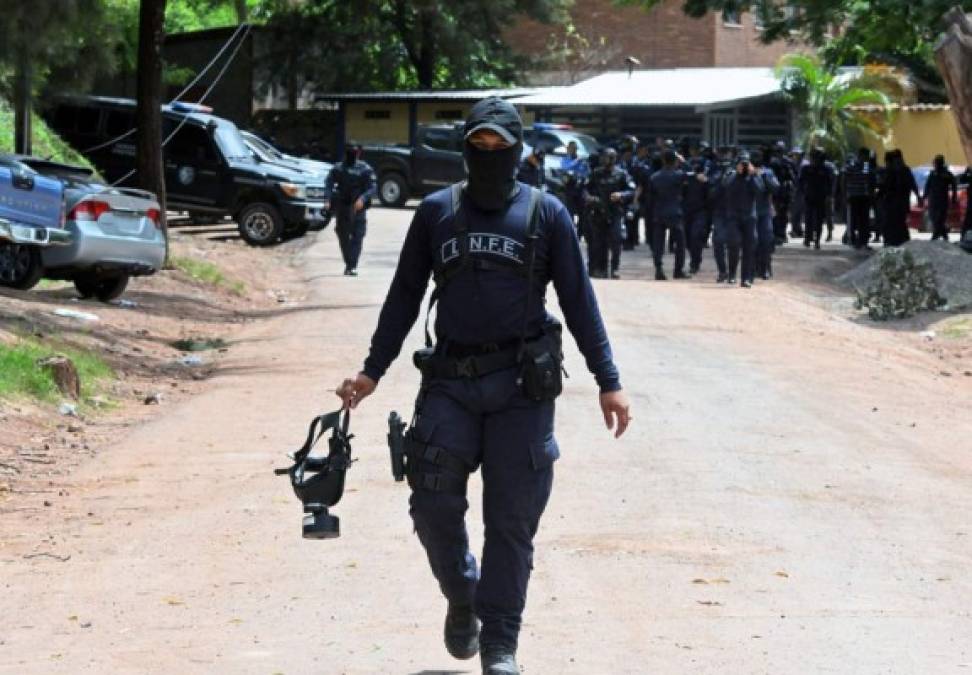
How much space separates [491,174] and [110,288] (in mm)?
14339

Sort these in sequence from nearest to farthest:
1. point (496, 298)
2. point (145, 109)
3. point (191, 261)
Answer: point (496, 298) → point (145, 109) → point (191, 261)

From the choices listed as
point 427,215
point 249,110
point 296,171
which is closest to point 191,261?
point 296,171

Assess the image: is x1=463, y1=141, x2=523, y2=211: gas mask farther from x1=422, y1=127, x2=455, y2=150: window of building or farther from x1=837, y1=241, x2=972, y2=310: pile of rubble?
x1=422, y1=127, x2=455, y2=150: window of building

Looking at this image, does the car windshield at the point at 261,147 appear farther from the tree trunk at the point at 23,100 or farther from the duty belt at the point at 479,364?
the duty belt at the point at 479,364

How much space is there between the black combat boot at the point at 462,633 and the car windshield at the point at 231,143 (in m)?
24.1

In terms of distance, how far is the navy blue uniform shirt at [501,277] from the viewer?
18.0ft

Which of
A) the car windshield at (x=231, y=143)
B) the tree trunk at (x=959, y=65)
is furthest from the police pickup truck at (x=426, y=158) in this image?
the tree trunk at (x=959, y=65)

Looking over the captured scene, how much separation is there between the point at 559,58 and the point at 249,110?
10664mm

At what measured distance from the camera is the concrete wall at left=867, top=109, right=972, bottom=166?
4631cm

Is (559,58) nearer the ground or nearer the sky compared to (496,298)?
nearer the sky

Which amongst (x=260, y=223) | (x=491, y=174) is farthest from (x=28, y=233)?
(x=491, y=174)

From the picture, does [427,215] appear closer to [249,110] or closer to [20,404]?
[20,404]

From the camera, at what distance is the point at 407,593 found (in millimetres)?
6969

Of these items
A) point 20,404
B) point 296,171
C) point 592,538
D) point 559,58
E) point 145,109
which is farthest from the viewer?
point 559,58
